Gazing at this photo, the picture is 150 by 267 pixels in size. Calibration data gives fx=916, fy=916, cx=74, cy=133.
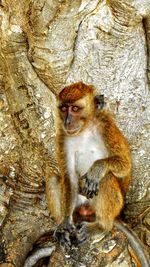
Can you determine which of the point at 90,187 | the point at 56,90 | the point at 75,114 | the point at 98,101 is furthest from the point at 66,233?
the point at 56,90

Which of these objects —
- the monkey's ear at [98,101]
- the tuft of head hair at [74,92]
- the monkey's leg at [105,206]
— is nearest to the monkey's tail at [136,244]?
the monkey's leg at [105,206]

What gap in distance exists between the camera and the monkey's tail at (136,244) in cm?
728

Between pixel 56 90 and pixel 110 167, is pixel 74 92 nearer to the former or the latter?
pixel 110 167

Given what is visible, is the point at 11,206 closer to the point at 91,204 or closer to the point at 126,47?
the point at 91,204

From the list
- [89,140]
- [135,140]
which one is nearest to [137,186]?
[135,140]

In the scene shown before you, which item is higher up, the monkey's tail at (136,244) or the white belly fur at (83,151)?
the white belly fur at (83,151)

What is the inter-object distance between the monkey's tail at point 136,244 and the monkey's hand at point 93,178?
461 millimetres

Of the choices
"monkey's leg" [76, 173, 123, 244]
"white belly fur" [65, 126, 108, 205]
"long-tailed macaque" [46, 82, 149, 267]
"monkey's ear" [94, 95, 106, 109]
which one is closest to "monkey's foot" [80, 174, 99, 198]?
"long-tailed macaque" [46, 82, 149, 267]

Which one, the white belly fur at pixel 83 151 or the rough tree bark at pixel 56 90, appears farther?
the rough tree bark at pixel 56 90

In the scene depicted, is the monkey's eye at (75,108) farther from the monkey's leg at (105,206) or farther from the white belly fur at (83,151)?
the monkey's leg at (105,206)

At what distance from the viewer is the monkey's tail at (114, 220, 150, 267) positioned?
23.9 feet

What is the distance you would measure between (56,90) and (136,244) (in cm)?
152

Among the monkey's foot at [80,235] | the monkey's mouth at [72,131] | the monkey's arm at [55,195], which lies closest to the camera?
the monkey's mouth at [72,131]

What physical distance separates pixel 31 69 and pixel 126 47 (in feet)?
2.87
